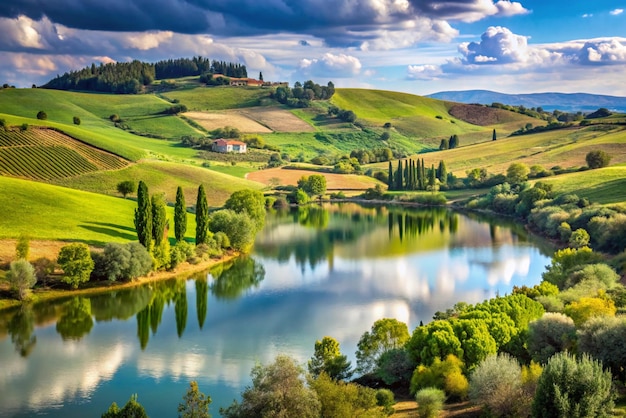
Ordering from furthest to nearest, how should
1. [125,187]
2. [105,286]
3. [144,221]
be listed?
1. [125,187]
2. [144,221]
3. [105,286]

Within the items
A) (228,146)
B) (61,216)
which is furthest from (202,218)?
(228,146)

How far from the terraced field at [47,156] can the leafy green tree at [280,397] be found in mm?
75459

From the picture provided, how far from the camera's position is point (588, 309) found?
36.0 meters

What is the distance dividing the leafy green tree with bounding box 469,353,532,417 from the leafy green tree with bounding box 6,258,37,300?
118ft

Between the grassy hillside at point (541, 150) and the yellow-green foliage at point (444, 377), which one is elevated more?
the grassy hillside at point (541, 150)

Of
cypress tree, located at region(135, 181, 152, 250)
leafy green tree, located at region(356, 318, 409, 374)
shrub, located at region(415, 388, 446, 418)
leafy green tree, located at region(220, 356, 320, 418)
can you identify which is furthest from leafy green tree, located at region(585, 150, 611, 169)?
leafy green tree, located at region(220, 356, 320, 418)

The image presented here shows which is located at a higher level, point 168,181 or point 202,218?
point 168,181

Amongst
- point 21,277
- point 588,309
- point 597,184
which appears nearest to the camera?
point 588,309

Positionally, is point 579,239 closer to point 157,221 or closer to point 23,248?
point 157,221

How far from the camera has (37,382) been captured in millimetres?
36500

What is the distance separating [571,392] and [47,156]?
3698 inches

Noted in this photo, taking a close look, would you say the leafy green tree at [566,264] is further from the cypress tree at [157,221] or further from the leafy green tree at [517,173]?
the leafy green tree at [517,173]

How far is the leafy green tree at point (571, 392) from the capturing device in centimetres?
2362

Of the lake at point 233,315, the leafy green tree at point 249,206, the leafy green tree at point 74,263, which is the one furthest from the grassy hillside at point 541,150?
the leafy green tree at point 74,263
